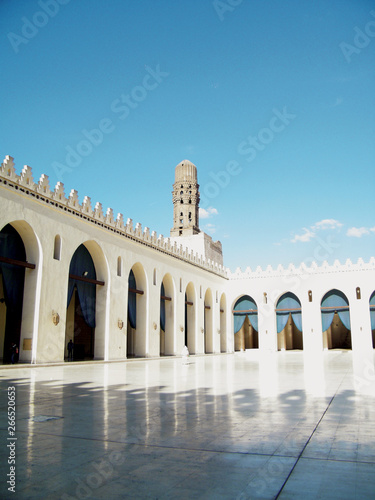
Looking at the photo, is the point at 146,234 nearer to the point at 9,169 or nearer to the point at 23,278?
the point at 23,278

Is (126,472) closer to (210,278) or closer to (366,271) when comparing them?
(210,278)

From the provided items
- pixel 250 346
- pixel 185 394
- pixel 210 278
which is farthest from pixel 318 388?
pixel 250 346

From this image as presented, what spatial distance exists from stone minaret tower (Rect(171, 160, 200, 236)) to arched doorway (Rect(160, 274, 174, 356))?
21.7 m

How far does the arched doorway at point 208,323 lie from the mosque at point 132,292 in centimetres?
11

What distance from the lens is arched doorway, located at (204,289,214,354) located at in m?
36.5

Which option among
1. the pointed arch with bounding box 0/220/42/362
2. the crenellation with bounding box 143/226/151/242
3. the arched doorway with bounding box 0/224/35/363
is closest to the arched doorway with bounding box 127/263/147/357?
the crenellation with bounding box 143/226/151/242

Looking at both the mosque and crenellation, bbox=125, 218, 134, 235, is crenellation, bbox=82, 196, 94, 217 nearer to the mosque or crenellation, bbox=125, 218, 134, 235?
the mosque

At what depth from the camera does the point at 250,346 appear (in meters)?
45.6

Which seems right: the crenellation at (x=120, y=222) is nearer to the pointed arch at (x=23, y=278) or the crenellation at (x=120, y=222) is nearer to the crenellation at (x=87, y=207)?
the crenellation at (x=87, y=207)

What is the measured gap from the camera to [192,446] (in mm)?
4477

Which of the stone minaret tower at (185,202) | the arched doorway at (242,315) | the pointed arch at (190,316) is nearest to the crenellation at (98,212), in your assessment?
the pointed arch at (190,316)

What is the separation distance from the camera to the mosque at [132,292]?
1800cm

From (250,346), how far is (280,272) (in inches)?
422

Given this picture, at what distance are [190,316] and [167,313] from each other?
4.10m
